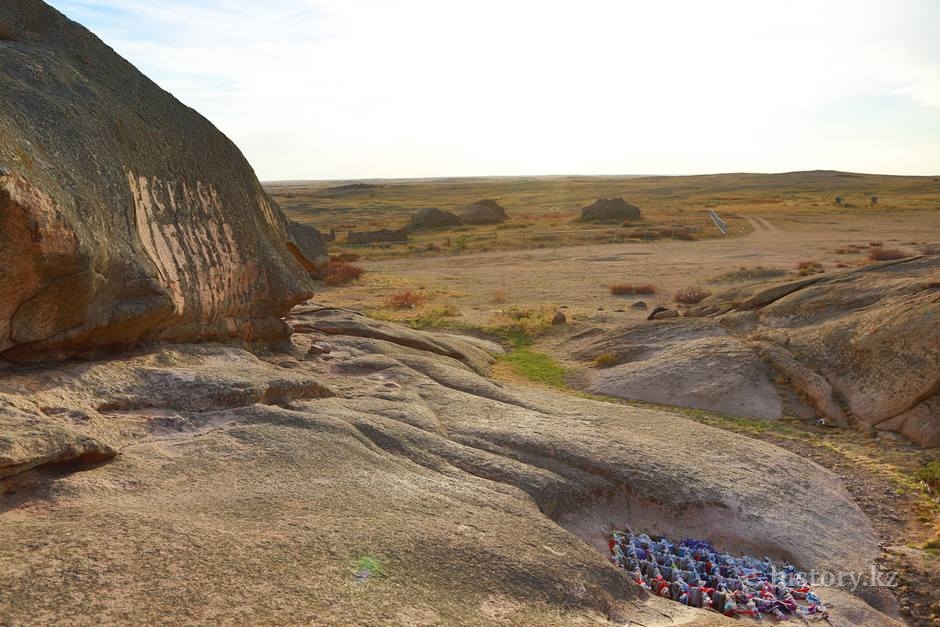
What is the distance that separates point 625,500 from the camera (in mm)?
8078

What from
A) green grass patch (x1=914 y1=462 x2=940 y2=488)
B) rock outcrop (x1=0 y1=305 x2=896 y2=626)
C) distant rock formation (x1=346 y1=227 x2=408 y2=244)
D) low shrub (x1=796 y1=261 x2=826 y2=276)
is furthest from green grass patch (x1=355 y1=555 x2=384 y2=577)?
distant rock formation (x1=346 y1=227 x2=408 y2=244)

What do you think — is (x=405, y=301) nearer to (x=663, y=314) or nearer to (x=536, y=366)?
(x=536, y=366)

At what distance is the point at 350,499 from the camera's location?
239 inches

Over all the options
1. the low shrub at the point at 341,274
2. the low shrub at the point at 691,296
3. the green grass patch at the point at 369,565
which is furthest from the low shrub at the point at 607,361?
the low shrub at the point at 341,274

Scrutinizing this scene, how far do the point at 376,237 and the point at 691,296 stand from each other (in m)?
25.8

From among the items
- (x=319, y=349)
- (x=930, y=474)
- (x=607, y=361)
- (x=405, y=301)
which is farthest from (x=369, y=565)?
(x=405, y=301)

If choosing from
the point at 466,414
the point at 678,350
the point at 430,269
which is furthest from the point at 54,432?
the point at 430,269

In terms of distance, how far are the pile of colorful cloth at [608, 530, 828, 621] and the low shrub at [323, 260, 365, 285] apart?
21.4 metres

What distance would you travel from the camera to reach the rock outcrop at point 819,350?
1152 centimetres

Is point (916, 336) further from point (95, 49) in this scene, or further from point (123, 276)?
point (95, 49)

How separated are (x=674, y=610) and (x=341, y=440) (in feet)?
11.0

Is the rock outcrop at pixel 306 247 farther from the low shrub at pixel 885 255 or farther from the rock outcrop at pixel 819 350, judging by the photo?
the low shrub at pixel 885 255

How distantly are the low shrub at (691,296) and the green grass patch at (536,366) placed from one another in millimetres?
7557

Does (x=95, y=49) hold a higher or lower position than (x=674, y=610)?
higher
